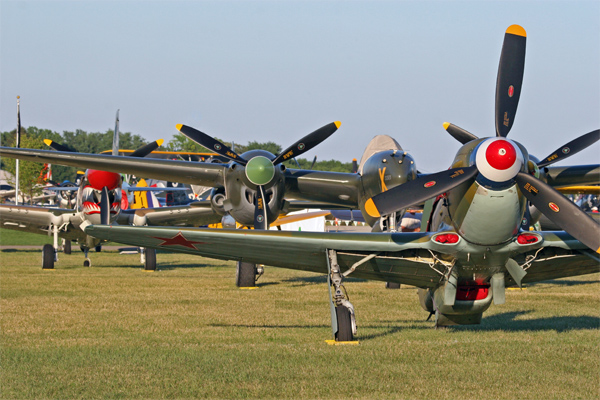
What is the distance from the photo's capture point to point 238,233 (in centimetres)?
1040

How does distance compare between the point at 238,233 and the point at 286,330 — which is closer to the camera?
the point at 238,233

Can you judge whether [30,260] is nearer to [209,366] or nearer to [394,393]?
[209,366]

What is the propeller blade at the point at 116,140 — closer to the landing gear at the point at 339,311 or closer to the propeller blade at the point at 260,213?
the propeller blade at the point at 260,213

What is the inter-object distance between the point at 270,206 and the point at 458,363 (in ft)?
31.6

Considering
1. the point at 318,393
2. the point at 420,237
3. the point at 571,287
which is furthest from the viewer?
the point at 571,287

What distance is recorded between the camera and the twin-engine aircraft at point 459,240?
889cm

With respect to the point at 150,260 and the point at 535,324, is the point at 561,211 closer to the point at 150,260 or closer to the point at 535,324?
the point at 535,324

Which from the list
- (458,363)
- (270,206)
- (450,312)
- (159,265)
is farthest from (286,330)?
(159,265)

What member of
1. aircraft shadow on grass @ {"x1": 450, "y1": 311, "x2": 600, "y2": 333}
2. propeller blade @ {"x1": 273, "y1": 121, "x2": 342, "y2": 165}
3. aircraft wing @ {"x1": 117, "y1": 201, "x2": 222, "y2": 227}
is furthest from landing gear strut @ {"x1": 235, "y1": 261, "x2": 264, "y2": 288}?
aircraft shadow on grass @ {"x1": 450, "y1": 311, "x2": 600, "y2": 333}

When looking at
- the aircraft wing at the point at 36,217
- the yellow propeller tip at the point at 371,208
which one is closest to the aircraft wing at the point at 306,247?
the yellow propeller tip at the point at 371,208

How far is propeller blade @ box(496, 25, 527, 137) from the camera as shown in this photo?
10125mm

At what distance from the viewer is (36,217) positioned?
2648 centimetres

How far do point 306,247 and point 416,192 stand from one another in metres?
2.19

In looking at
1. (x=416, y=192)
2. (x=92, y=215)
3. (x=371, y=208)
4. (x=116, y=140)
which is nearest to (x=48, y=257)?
(x=92, y=215)
